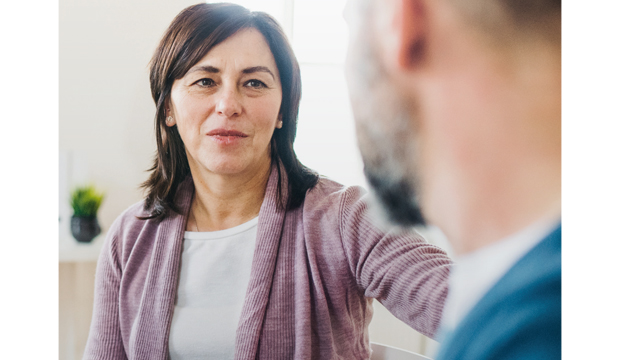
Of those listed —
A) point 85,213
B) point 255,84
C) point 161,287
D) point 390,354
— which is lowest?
point 390,354

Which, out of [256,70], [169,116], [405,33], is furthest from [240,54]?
[405,33]

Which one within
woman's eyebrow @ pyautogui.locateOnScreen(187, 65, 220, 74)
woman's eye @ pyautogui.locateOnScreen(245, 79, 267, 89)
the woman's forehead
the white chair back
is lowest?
the white chair back

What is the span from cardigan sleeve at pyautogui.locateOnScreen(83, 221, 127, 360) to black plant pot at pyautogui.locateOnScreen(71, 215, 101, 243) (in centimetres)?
3

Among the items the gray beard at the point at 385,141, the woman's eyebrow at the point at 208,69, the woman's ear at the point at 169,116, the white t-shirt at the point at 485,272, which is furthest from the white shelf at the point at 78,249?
the white t-shirt at the point at 485,272

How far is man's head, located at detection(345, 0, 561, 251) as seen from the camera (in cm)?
73

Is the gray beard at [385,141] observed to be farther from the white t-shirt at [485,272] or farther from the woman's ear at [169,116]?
the woman's ear at [169,116]

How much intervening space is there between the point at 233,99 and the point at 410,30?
31 cm

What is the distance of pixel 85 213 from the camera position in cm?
86

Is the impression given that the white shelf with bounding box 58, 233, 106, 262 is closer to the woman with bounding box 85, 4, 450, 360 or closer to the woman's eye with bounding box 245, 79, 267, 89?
the woman with bounding box 85, 4, 450, 360

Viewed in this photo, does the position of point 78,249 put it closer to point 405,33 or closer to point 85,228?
point 85,228

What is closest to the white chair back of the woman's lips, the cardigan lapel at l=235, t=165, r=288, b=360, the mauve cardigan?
the mauve cardigan

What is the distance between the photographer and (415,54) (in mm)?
749

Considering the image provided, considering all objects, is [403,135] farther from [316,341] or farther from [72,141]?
[72,141]

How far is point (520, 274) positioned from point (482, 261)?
58mm
